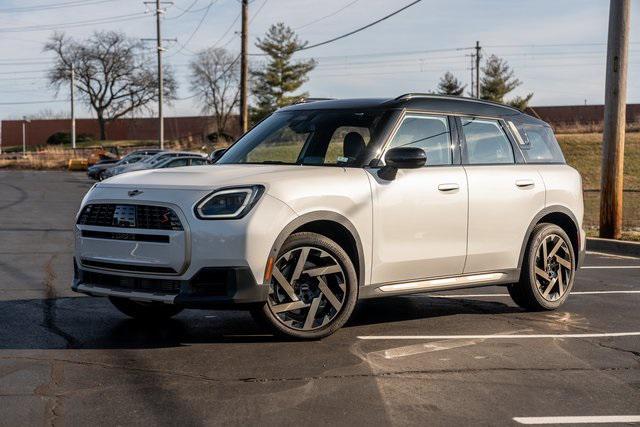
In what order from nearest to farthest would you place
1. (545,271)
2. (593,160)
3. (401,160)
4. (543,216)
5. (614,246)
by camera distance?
(401,160), (543,216), (545,271), (614,246), (593,160)

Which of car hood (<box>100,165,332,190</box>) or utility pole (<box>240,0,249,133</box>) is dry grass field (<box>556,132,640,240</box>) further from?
car hood (<box>100,165,332,190</box>)

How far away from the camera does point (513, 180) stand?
7816 mm

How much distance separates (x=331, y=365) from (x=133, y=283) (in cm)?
155

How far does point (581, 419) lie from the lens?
470 cm

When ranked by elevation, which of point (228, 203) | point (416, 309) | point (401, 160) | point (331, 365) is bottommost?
point (416, 309)

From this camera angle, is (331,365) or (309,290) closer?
(331,365)

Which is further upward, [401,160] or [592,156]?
[401,160]

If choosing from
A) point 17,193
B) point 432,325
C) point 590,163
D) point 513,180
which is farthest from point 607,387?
point 590,163

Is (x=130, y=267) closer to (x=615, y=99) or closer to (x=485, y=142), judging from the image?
(x=485, y=142)

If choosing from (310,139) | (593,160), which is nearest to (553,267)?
(310,139)

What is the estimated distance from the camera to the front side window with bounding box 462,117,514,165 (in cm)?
771

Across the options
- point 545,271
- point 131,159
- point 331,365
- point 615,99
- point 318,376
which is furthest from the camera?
point 131,159

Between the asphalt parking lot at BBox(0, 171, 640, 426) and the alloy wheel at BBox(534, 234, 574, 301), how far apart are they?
8.9 inches

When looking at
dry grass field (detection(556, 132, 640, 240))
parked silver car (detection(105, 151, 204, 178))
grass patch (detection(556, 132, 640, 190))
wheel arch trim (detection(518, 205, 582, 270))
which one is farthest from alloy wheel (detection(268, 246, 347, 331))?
grass patch (detection(556, 132, 640, 190))
